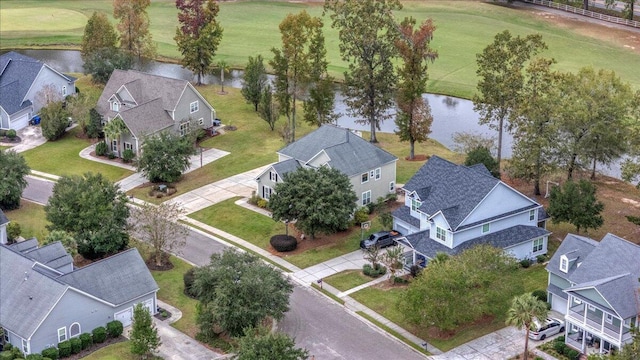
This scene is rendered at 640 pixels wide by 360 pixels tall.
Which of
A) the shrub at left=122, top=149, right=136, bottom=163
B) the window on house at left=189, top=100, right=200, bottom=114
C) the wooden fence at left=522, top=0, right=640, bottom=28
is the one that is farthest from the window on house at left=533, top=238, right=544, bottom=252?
the wooden fence at left=522, top=0, right=640, bottom=28

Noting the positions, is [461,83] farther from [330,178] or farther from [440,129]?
[330,178]

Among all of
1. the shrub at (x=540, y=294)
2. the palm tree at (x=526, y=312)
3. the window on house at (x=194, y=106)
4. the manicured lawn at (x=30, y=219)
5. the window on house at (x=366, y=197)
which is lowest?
the manicured lawn at (x=30, y=219)

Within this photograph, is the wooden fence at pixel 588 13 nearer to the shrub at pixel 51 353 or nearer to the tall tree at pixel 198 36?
the tall tree at pixel 198 36

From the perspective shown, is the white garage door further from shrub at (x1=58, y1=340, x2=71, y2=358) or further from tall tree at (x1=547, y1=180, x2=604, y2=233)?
tall tree at (x1=547, y1=180, x2=604, y2=233)

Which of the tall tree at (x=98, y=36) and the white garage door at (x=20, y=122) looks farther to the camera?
the tall tree at (x=98, y=36)

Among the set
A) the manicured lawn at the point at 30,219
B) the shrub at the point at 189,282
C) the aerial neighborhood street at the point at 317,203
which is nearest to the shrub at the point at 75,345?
the aerial neighborhood street at the point at 317,203

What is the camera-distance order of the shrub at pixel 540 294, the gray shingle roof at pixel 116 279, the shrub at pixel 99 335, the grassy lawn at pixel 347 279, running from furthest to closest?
the grassy lawn at pixel 347 279
the shrub at pixel 540 294
the gray shingle roof at pixel 116 279
the shrub at pixel 99 335

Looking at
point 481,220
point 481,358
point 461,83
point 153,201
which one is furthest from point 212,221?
point 461,83
